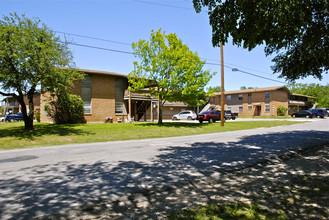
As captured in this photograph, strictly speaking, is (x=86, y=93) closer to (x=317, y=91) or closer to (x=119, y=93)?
(x=119, y=93)

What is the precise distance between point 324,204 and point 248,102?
52.6 m

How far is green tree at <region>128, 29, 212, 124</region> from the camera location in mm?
19438

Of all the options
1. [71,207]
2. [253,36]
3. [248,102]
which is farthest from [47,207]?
[248,102]

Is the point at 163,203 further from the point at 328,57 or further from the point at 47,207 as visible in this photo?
the point at 328,57

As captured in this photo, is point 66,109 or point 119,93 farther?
point 119,93

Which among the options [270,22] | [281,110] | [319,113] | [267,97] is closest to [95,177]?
[270,22]

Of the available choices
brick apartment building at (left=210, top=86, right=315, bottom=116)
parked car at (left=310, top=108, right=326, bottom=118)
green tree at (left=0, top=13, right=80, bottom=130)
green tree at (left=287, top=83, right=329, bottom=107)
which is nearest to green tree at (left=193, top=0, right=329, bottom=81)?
green tree at (left=0, top=13, right=80, bottom=130)

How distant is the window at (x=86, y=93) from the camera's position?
24516 millimetres

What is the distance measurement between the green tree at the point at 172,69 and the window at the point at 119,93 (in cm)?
706

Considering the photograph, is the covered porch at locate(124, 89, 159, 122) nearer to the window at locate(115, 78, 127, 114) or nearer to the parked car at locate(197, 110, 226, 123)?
the window at locate(115, 78, 127, 114)

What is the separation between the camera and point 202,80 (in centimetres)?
2038

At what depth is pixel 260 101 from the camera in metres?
50.0

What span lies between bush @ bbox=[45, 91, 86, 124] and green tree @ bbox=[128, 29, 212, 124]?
287 inches

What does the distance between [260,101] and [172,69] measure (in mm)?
37668
